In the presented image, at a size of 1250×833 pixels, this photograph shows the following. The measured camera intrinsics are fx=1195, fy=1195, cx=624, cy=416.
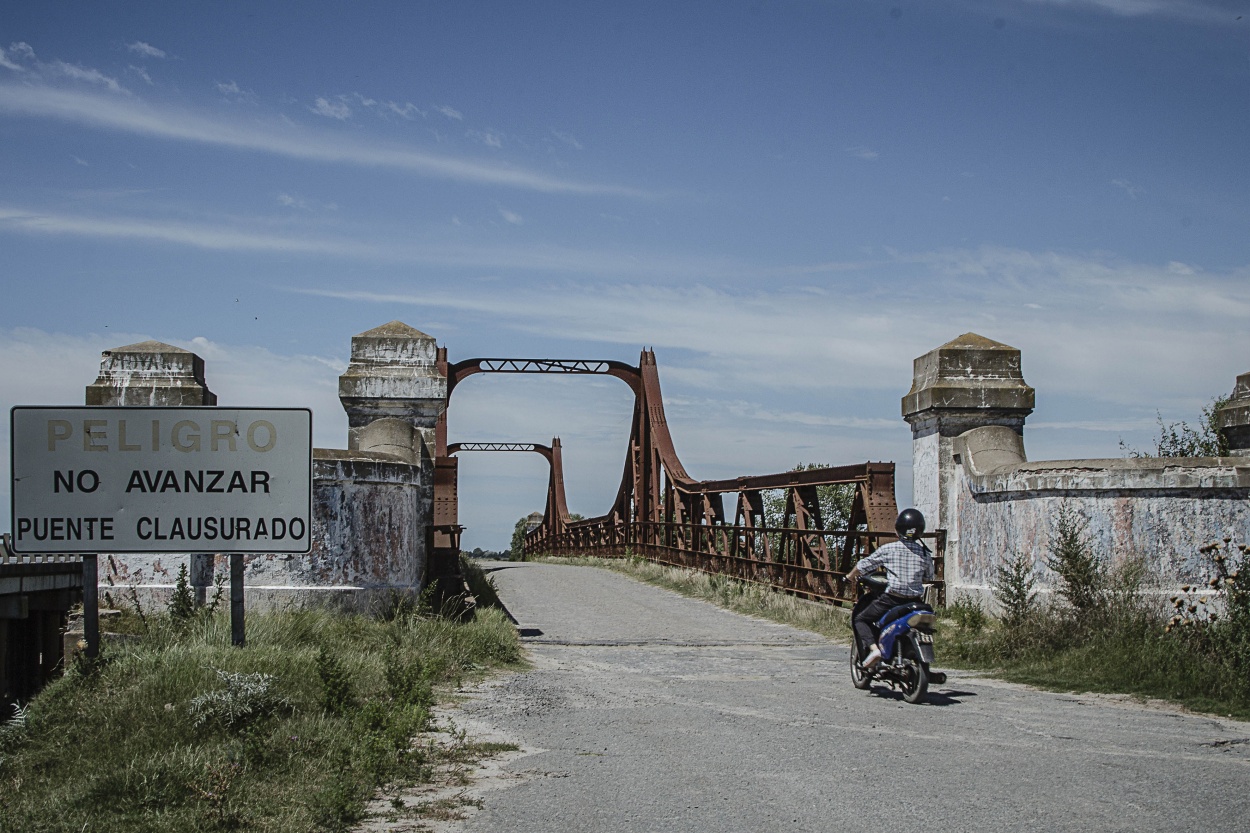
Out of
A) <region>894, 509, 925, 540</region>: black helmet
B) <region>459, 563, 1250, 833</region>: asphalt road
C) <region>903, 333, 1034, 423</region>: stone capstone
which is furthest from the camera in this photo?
<region>903, 333, 1034, 423</region>: stone capstone

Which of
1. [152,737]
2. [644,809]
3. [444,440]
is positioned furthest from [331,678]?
[444,440]

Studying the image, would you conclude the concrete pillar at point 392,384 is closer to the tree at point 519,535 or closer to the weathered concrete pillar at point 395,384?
the weathered concrete pillar at point 395,384

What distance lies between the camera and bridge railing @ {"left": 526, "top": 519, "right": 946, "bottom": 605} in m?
13.2

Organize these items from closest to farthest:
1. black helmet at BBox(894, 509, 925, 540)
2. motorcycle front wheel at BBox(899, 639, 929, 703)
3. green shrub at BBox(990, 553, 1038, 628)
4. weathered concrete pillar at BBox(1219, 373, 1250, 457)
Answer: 1. motorcycle front wheel at BBox(899, 639, 929, 703)
2. black helmet at BBox(894, 509, 925, 540)
3. green shrub at BBox(990, 553, 1038, 628)
4. weathered concrete pillar at BBox(1219, 373, 1250, 457)

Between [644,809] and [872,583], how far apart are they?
12.2 feet

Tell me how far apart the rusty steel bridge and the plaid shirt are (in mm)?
3384

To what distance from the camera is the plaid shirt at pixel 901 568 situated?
26.5ft

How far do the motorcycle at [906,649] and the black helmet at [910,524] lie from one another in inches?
14.1

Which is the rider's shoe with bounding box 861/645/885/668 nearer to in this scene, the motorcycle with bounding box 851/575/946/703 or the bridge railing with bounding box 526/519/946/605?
the motorcycle with bounding box 851/575/946/703

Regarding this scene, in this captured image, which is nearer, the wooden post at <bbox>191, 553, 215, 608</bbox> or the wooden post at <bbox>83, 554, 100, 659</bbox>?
the wooden post at <bbox>83, 554, 100, 659</bbox>

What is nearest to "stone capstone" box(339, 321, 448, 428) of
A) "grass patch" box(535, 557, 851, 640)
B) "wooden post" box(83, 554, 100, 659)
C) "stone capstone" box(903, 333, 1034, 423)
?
"grass patch" box(535, 557, 851, 640)

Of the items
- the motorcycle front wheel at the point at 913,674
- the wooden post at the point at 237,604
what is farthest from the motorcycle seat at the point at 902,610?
the wooden post at the point at 237,604

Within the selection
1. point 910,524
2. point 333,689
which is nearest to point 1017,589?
point 910,524

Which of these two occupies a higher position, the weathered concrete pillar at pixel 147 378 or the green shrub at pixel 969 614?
the weathered concrete pillar at pixel 147 378
